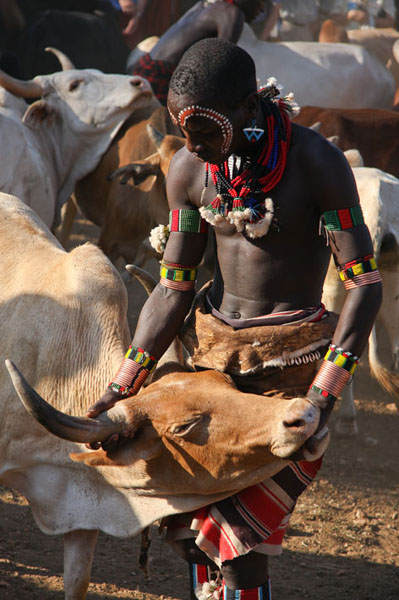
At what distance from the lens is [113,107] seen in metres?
7.39

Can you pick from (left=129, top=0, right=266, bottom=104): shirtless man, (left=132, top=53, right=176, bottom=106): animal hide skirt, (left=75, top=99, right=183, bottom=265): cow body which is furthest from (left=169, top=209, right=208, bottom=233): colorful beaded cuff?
(left=132, top=53, right=176, bottom=106): animal hide skirt

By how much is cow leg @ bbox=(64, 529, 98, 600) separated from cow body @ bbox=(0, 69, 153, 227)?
3.96 m

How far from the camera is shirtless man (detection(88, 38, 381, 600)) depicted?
2641mm

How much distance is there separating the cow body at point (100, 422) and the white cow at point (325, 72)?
754 centimetres

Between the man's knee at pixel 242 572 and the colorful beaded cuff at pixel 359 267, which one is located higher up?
the colorful beaded cuff at pixel 359 267

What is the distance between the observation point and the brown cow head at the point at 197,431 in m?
2.59

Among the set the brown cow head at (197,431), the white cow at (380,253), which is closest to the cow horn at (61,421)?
the brown cow head at (197,431)

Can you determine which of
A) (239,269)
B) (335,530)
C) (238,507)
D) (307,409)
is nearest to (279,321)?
(239,269)

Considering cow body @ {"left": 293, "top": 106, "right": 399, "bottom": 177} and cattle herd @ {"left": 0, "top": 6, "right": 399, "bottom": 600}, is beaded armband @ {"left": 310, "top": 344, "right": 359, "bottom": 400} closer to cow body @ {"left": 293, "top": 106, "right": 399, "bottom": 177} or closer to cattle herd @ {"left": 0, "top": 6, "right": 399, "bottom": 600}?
cattle herd @ {"left": 0, "top": 6, "right": 399, "bottom": 600}

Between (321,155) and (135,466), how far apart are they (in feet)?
4.13

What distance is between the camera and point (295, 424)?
2.51 metres

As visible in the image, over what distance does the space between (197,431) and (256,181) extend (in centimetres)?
84

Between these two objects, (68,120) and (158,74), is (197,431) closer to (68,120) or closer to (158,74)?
(68,120)

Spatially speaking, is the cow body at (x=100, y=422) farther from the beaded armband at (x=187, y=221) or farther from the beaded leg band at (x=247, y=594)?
the beaded armband at (x=187, y=221)
